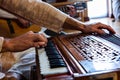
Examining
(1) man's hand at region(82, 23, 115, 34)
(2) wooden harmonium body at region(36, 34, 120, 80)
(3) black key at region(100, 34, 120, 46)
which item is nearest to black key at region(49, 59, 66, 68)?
(2) wooden harmonium body at region(36, 34, 120, 80)

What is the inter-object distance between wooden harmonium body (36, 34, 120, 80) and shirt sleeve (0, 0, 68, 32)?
10cm

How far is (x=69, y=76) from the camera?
726mm

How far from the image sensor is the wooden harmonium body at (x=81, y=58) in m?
0.70

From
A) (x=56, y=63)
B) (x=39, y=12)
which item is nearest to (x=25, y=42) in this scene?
(x=56, y=63)

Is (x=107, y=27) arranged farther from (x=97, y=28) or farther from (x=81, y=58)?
(x=81, y=58)

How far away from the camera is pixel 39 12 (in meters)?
1.34

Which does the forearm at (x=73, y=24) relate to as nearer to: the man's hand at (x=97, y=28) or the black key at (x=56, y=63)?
the man's hand at (x=97, y=28)

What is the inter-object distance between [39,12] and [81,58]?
0.54 meters

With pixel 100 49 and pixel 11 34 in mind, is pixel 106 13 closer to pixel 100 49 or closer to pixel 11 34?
pixel 11 34

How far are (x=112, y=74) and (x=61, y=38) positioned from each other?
2.11 ft

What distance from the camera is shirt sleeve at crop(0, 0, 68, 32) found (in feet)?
4.34

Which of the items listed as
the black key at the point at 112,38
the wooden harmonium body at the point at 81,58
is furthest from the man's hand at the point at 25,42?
the black key at the point at 112,38

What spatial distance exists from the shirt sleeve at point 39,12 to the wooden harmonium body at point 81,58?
10cm

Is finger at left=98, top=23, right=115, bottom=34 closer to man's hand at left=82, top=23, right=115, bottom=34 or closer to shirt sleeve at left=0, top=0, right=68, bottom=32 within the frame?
man's hand at left=82, top=23, right=115, bottom=34
